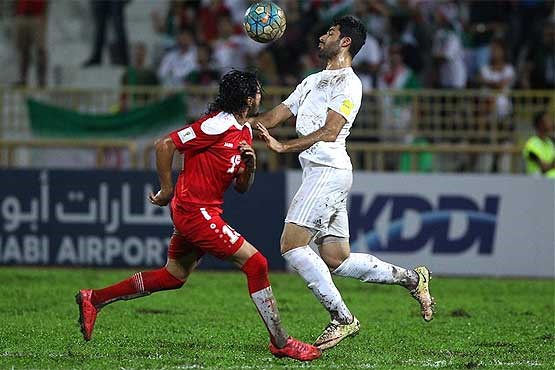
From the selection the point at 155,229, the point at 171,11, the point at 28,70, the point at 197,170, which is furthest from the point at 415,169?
the point at 197,170

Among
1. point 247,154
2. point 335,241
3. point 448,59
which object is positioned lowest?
point 335,241

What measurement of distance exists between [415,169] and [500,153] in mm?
1160

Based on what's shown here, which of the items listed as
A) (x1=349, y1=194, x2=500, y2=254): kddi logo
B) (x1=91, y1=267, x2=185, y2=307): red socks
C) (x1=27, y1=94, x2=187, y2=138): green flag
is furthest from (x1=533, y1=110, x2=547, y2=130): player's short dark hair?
(x1=91, y1=267, x2=185, y2=307): red socks

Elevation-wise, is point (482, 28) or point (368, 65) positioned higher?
point (482, 28)

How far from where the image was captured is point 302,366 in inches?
314

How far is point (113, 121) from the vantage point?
669 inches

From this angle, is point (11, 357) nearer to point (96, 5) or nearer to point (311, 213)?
point (311, 213)

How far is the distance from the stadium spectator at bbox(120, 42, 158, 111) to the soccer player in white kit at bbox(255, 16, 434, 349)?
853cm

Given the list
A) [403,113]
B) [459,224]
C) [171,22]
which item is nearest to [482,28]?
[403,113]

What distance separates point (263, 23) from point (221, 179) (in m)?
1.34

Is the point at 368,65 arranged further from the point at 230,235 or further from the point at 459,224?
the point at 230,235

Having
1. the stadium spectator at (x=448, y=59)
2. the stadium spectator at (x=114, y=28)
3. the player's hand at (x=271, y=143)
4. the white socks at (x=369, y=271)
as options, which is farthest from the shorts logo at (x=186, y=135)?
the stadium spectator at (x=114, y=28)

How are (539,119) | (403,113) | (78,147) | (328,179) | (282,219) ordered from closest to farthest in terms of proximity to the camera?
1. (328,179)
2. (282,219)
3. (539,119)
4. (78,147)
5. (403,113)

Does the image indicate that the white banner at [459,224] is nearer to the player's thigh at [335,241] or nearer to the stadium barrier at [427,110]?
the stadium barrier at [427,110]
